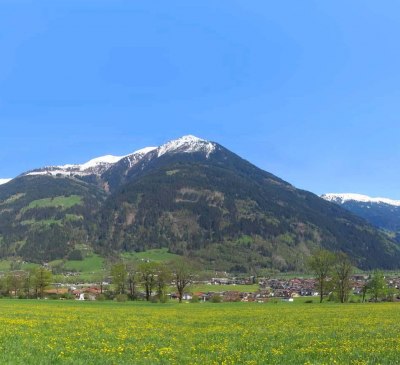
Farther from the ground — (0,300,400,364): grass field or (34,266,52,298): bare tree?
(0,300,400,364): grass field

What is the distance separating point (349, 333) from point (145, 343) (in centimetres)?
1467

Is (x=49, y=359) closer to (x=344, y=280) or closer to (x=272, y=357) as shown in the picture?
(x=272, y=357)

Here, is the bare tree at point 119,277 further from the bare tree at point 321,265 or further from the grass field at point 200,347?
the grass field at point 200,347

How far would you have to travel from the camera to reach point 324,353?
21.3m

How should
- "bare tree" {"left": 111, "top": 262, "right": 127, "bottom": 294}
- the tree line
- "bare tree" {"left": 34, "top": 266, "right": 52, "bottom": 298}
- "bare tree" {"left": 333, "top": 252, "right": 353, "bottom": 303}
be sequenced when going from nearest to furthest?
the tree line < "bare tree" {"left": 333, "top": 252, "right": 353, "bottom": 303} < "bare tree" {"left": 111, "top": 262, "right": 127, "bottom": 294} < "bare tree" {"left": 34, "top": 266, "right": 52, "bottom": 298}

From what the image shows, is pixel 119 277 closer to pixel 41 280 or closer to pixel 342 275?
pixel 41 280

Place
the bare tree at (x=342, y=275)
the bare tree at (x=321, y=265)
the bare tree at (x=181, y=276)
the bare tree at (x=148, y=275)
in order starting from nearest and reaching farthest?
the bare tree at (x=321, y=265) < the bare tree at (x=342, y=275) < the bare tree at (x=181, y=276) < the bare tree at (x=148, y=275)

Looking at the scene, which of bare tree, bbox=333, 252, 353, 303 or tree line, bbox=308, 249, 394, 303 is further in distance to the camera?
bare tree, bbox=333, 252, 353, 303

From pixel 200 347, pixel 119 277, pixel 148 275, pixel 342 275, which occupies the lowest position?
pixel 119 277

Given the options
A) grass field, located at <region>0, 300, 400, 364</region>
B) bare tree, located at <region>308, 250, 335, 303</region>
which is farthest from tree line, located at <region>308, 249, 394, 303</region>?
grass field, located at <region>0, 300, 400, 364</region>

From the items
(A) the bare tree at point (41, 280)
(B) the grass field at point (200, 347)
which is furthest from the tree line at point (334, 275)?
(B) the grass field at point (200, 347)

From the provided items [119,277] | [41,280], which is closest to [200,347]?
[119,277]

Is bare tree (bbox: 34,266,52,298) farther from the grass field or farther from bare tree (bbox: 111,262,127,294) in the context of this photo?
the grass field

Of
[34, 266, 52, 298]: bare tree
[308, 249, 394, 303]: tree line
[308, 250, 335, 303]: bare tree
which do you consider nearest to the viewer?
[308, 250, 335, 303]: bare tree
